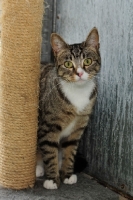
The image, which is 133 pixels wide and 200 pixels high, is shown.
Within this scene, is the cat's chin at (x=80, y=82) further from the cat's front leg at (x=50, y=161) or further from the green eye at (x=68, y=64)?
the cat's front leg at (x=50, y=161)

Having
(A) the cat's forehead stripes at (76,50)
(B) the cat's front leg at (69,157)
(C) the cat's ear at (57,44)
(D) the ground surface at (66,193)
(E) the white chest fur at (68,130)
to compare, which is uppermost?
(C) the cat's ear at (57,44)

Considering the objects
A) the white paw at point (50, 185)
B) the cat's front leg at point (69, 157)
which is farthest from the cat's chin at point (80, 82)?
the white paw at point (50, 185)

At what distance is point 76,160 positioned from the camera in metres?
2.02

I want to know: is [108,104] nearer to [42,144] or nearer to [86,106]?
[86,106]

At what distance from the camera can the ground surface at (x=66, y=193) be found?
1676mm

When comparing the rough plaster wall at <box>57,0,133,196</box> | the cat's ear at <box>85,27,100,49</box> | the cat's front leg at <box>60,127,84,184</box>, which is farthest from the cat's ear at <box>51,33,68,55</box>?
the cat's front leg at <box>60,127,84,184</box>

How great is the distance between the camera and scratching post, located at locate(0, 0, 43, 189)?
1.64 meters

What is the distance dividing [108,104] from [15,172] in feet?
1.90

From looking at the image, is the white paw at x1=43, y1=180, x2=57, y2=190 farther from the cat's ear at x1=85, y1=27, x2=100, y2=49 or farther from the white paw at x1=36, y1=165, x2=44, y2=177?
the cat's ear at x1=85, y1=27, x2=100, y2=49

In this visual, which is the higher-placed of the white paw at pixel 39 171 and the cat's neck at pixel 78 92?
the cat's neck at pixel 78 92

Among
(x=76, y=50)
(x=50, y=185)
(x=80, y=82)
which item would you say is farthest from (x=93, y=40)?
(x=50, y=185)

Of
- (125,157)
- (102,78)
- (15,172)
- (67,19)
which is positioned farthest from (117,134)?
(67,19)

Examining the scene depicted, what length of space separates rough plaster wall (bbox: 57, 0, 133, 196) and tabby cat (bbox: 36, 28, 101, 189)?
120mm

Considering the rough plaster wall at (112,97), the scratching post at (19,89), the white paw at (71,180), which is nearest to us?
the scratching post at (19,89)
